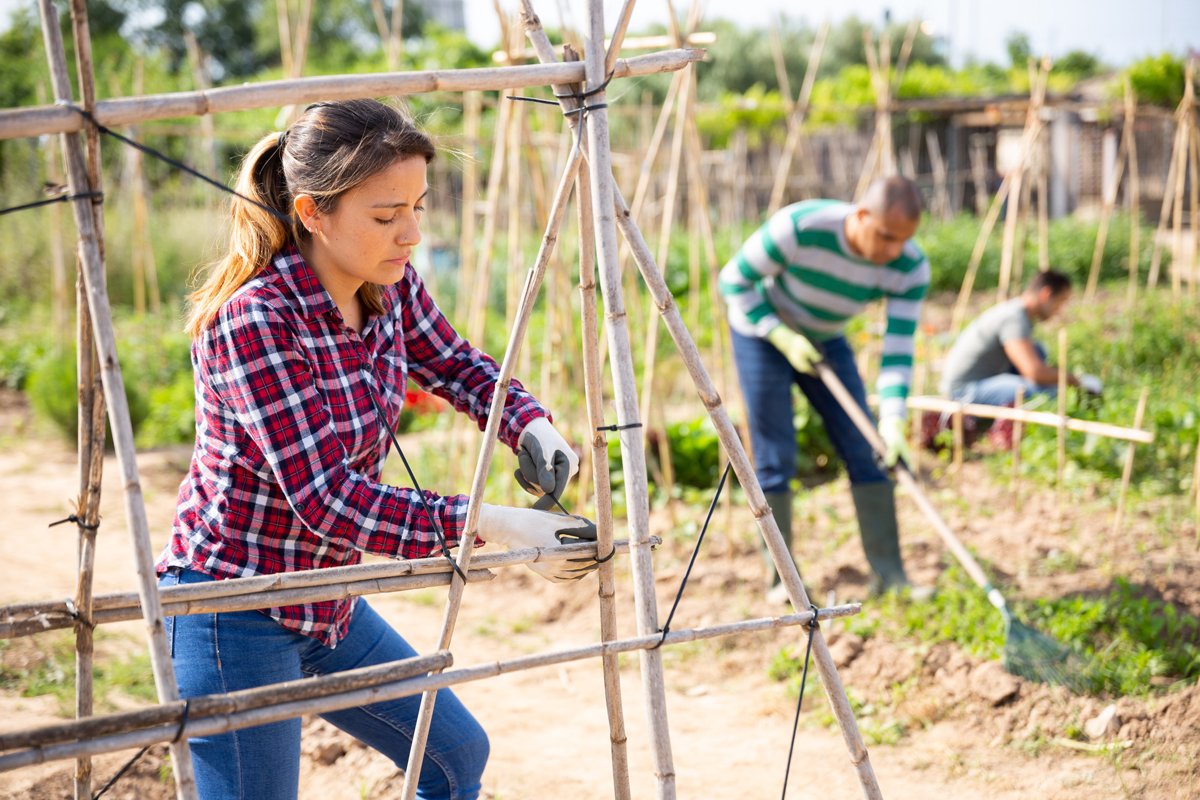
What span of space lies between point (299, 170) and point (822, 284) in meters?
2.49

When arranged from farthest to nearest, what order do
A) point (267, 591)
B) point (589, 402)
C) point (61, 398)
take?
point (61, 398), point (589, 402), point (267, 591)

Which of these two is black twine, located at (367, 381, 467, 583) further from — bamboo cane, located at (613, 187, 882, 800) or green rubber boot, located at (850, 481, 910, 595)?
green rubber boot, located at (850, 481, 910, 595)

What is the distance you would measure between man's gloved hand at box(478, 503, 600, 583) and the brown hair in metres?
0.53

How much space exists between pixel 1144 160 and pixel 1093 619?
14.3 m

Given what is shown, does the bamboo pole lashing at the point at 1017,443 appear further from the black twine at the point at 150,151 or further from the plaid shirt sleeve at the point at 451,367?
the black twine at the point at 150,151

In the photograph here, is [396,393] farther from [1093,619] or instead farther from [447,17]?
[447,17]

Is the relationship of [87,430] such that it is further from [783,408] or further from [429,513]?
[783,408]

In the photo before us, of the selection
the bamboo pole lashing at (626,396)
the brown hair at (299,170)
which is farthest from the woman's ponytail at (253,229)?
the bamboo pole lashing at (626,396)

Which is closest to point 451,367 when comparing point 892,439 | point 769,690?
point 769,690

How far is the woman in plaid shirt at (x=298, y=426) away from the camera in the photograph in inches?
59.3

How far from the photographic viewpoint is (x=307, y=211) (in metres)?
1.61

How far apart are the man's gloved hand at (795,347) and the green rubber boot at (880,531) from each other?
520mm

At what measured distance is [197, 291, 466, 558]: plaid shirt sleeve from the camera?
148cm

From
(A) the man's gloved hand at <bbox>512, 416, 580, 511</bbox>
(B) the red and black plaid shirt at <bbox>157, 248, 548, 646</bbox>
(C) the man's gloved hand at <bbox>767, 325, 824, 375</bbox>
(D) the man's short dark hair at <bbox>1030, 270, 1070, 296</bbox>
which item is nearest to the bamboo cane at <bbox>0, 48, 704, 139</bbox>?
(B) the red and black plaid shirt at <bbox>157, 248, 548, 646</bbox>
